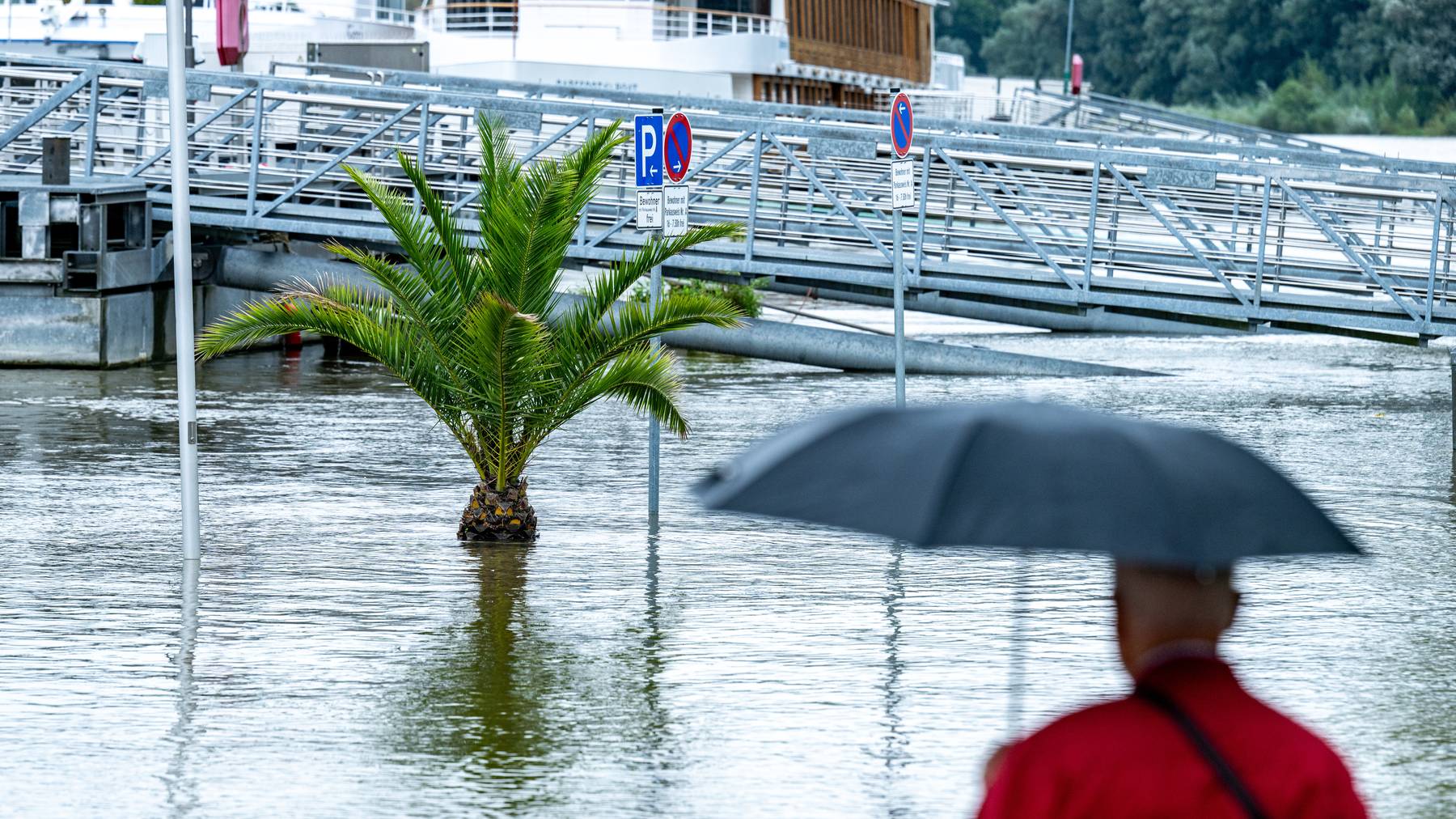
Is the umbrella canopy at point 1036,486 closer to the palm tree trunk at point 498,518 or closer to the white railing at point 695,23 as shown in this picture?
the palm tree trunk at point 498,518

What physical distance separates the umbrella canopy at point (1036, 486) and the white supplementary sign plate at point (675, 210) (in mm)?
8803

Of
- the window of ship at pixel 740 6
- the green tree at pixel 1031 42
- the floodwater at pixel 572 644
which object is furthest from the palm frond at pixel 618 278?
the green tree at pixel 1031 42

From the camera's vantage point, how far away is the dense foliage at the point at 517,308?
451 inches

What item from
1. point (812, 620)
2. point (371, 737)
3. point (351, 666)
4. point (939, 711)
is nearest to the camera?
point (371, 737)

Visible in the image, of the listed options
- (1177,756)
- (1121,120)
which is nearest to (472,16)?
(1121,120)

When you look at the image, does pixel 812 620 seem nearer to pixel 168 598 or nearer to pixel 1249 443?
pixel 168 598

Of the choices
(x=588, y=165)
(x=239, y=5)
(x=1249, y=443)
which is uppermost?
(x=239, y=5)

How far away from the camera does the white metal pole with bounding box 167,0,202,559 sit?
9852 millimetres

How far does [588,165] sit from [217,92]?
40.5ft

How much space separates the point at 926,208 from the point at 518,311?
9645mm

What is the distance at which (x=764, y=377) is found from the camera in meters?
21.7

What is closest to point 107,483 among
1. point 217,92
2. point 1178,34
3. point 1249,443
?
point 1249,443

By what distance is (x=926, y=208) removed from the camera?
66.6 ft

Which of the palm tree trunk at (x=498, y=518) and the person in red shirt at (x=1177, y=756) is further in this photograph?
the palm tree trunk at (x=498, y=518)
